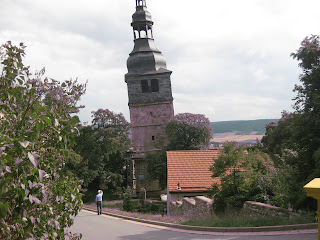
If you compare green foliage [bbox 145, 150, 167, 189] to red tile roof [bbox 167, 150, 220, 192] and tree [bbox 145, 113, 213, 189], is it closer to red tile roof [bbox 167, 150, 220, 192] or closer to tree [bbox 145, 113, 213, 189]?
tree [bbox 145, 113, 213, 189]

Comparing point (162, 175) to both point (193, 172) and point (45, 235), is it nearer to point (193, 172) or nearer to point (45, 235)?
point (193, 172)

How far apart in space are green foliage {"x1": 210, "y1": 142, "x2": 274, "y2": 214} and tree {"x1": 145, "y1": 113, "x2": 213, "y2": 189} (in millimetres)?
28295

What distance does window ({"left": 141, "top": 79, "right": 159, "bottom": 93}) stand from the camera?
57.7m

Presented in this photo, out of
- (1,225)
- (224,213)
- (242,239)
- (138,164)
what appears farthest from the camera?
(138,164)

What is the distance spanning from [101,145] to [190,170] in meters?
21.7

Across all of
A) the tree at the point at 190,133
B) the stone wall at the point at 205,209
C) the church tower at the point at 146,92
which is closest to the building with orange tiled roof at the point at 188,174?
the stone wall at the point at 205,209

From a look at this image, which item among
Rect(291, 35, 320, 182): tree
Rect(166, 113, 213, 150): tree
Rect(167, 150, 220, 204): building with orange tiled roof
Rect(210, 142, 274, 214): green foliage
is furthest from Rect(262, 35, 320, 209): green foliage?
Rect(166, 113, 213, 150): tree

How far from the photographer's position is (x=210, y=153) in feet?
90.9

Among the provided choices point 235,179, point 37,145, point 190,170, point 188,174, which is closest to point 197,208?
point 235,179

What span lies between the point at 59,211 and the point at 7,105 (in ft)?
5.53

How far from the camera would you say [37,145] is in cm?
489

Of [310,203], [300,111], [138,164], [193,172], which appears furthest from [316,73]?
[138,164]

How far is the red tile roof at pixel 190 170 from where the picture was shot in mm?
23812

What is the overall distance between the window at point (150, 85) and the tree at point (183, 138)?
10.2m
